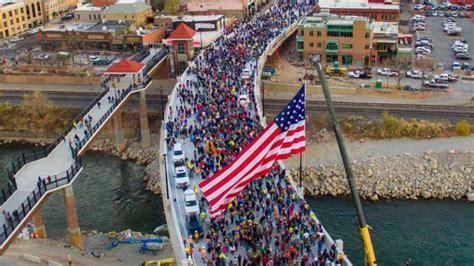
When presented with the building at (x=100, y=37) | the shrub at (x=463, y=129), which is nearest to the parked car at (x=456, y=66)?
the shrub at (x=463, y=129)

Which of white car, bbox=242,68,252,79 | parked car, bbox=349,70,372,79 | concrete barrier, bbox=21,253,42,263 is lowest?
concrete barrier, bbox=21,253,42,263

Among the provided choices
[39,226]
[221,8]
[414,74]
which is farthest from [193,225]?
[221,8]

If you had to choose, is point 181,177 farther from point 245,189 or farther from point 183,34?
point 183,34

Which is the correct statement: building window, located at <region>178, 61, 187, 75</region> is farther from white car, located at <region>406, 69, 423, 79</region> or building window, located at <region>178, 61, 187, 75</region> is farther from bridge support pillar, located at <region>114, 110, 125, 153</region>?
white car, located at <region>406, 69, 423, 79</region>

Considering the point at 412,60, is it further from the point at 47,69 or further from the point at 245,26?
the point at 47,69

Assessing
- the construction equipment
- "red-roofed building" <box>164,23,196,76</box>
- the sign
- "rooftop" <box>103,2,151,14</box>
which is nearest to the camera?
"red-roofed building" <box>164,23,196,76</box>

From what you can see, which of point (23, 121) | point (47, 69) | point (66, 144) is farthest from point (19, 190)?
point (47, 69)

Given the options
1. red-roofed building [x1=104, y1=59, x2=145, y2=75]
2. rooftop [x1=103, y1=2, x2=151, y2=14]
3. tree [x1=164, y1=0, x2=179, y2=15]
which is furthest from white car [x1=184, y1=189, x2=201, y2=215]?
tree [x1=164, y1=0, x2=179, y2=15]
